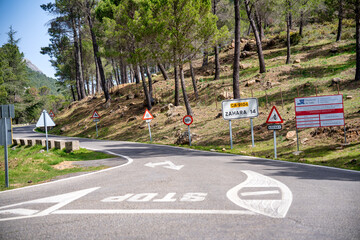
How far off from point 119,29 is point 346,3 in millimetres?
20520

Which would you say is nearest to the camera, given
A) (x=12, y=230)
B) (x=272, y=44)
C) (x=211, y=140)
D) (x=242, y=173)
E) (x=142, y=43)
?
(x=12, y=230)

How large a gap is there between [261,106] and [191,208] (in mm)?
17788

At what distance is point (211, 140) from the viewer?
58.0 feet

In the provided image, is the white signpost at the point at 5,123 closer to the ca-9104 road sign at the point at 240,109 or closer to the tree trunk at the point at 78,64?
the ca-9104 road sign at the point at 240,109

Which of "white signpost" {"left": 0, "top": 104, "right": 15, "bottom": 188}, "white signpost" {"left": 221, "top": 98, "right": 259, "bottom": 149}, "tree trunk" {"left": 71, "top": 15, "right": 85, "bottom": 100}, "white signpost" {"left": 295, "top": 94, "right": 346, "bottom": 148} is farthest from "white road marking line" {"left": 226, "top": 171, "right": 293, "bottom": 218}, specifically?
"tree trunk" {"left": 71, "top": 15, "right": 85, "bottom": 100}

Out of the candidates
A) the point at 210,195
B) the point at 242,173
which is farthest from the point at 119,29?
the point at 210,195

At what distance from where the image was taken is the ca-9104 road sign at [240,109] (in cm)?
1535

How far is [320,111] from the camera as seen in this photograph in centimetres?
1202

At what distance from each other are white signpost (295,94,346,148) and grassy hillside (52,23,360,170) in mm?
1112

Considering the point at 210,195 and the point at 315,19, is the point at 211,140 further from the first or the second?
the point at 315,19

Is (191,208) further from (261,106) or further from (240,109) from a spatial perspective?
(261,106)

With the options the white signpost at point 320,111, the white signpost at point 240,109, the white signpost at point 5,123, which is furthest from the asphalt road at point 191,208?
the white signpost at point 240,109

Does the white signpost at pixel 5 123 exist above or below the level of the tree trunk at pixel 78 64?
below

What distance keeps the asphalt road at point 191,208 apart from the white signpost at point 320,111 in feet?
17.2
